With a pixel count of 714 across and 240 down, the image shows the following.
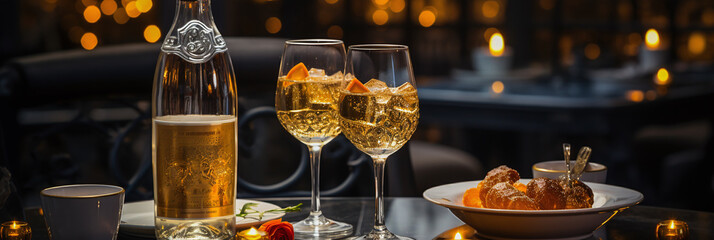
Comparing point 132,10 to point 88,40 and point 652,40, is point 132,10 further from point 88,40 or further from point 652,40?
point 652,40

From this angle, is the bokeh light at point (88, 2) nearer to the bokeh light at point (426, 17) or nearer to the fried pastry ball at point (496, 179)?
the bokeh light at point (426, 17)

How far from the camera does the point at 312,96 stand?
1095 mm

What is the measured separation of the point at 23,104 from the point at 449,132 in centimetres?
289

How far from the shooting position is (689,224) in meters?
1.16

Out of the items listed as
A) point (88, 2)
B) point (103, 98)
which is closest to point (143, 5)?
point (88, 2)

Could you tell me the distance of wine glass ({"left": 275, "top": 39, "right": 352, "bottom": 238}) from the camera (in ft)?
3.58

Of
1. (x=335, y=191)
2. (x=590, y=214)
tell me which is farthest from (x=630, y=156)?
(x=590, y=214)

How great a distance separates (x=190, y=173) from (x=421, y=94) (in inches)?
93.4

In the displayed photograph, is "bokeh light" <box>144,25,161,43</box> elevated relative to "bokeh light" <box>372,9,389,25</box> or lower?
lower

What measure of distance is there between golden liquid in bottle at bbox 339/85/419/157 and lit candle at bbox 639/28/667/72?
2724mm

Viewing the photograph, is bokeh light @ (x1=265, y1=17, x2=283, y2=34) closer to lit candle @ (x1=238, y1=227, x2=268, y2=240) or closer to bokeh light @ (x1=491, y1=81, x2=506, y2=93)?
bokeh light @ (x1=491, y1=81, x2=506, y2=93)

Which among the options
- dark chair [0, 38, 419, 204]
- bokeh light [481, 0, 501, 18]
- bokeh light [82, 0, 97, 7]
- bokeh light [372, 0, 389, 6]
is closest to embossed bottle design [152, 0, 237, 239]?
dark chair [0, 38, 419, 204]

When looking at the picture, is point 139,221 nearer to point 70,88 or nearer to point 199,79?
point 199,79

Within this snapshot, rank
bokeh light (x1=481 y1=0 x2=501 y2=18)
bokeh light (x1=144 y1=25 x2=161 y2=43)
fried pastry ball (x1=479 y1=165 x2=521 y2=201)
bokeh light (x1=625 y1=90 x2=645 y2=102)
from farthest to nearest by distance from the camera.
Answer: bokeh light (x1=481 y1=0 x2=501 y2=18)
bokeh light (x1=144 y1=25 x2=161 y2=43)
bokeh light (x1=625 y1=90 x2=645 y2=102)
fried pastry ball (x1=479 y1=165 x2=521 y2=201)
